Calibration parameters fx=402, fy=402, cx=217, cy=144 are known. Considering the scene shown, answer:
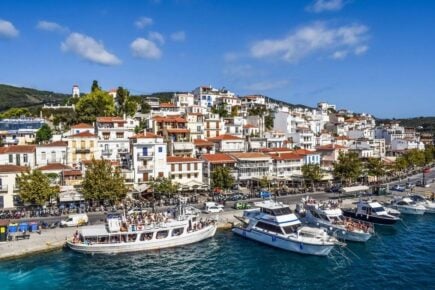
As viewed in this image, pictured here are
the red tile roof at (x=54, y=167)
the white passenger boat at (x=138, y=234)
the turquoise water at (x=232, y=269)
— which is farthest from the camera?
the red tile roof at (x=54, y=167)

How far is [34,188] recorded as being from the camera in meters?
47.8

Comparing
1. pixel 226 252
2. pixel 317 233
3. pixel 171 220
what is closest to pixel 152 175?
pixel 171 220

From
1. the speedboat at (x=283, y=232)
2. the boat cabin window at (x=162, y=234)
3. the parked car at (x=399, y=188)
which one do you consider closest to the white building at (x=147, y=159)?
the speedboat at (x=283, y=232)

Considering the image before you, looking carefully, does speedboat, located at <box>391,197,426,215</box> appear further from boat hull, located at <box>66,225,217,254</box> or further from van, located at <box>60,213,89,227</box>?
van, located at <box>60,213,89,227</box>

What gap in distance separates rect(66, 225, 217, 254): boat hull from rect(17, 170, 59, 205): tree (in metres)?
10.6

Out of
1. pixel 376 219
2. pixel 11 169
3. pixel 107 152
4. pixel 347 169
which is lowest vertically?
pixel 376 219

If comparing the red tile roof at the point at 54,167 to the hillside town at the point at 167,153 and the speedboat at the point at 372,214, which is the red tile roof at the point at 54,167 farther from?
the speedboat at the point at 372,214

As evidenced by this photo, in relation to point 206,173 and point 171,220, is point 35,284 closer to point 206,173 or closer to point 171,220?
point 171,220

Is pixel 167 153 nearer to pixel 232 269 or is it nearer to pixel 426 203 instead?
pixel 232 269

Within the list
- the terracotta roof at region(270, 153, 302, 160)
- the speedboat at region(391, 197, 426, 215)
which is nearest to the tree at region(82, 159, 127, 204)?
the terracotta roof at region(270, 153, 302, 160)

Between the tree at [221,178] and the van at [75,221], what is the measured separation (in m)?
21.7

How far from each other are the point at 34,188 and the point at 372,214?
41.1 m

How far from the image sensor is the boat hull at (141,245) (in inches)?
1513

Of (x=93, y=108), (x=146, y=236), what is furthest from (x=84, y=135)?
(x=146, y=236)
